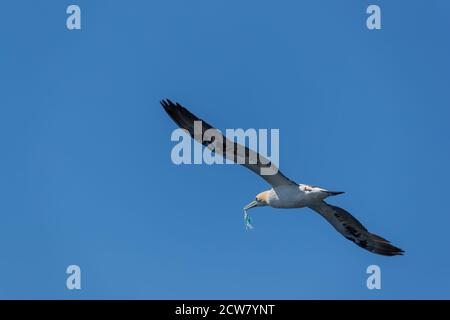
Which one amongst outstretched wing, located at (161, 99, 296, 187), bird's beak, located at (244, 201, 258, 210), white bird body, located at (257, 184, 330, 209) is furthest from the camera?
bird's beak, located at (244, 201, 258, 210)

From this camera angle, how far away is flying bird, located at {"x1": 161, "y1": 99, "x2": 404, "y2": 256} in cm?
3322

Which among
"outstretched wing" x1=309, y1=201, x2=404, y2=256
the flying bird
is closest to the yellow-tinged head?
the flying bird

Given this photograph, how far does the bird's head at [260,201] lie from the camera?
36.1m

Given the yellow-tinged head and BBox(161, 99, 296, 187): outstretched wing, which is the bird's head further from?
BBox(161, 99, 296, 187): outstretched wing

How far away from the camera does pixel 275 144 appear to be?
32.8 meters

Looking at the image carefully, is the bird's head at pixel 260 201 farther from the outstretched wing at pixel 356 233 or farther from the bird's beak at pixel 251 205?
the outstretched wing at pixel 356 233

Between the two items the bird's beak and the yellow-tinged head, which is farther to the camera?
the bird's beak

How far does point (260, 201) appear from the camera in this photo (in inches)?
1446
